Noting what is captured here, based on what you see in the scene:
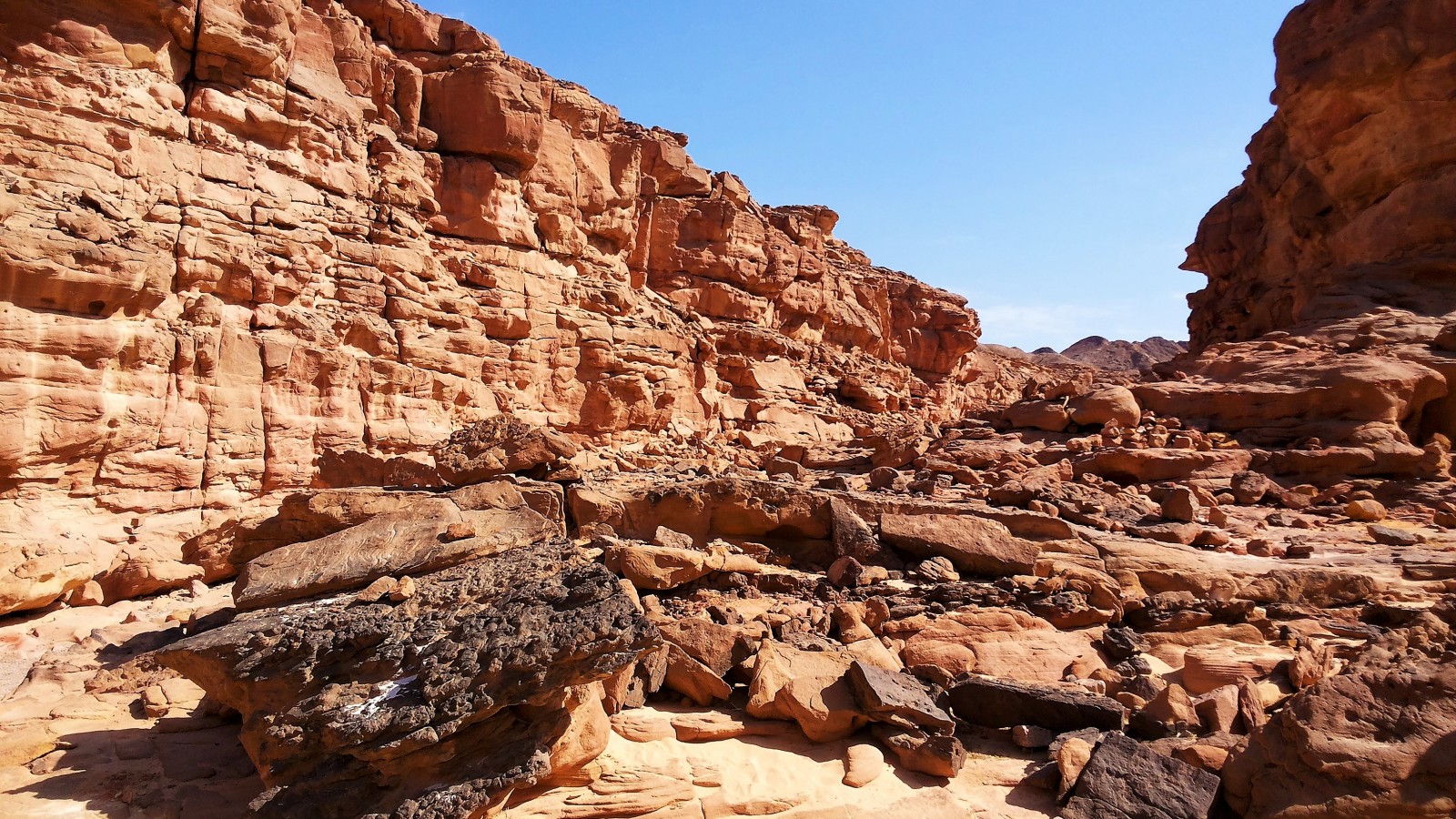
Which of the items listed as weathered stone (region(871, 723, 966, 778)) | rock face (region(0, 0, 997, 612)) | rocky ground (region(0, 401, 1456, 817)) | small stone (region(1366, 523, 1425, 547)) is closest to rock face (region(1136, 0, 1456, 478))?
small stone (region(1366, 523, 1425, 547))

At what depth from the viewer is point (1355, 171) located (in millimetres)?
15031

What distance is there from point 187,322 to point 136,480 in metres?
2.20

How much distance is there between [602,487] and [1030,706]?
A: 14.4 feet

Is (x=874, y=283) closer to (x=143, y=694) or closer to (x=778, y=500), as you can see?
(x=778, y=500)

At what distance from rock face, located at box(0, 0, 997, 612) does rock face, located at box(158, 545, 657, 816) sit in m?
4.01

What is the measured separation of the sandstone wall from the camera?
13.4 m

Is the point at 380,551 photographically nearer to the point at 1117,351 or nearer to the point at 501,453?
the point at 501,453

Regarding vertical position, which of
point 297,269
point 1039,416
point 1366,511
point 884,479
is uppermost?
point 297,269

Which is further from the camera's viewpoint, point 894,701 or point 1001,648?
point 1001,648

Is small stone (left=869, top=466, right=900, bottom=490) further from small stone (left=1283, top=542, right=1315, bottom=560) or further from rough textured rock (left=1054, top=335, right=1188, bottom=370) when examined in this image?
rough textured rock (left=1054, top=335, right=1188, bottom=370)

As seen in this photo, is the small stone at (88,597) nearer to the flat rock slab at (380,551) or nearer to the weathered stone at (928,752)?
the flat rock slab at (380,551)

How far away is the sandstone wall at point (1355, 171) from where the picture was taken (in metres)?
13.4

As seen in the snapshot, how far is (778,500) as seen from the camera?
6949mm

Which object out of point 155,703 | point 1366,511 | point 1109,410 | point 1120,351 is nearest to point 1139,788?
point 155,703
